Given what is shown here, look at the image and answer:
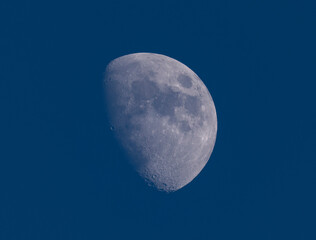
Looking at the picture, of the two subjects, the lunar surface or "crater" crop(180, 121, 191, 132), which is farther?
"crater" crop(180, 121, 191, 132)

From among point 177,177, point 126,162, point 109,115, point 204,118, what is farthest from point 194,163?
point 109,115

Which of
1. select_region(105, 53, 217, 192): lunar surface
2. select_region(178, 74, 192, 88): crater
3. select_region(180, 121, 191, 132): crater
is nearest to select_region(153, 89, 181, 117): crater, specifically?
select_region(105, 53, 217, 192): lunar surface

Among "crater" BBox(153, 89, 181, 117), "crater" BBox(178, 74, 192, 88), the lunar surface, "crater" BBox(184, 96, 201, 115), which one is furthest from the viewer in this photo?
"crater" BBox(178, 74, 192, 88)

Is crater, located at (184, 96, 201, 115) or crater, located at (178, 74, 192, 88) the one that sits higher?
crater, located at (178, 74, 192, 88)

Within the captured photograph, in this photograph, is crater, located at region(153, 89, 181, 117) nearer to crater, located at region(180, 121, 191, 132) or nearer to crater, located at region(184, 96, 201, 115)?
crater, located at region(184, 96, 201, 115)

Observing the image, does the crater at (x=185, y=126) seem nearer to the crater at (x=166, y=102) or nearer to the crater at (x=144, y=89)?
the crater at (x=166, y=102)

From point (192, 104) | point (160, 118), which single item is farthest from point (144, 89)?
point (192, 104)

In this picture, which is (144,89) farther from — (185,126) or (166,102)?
(185,126)

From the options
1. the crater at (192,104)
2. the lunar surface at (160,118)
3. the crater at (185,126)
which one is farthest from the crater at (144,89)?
the crater at (185,126)
